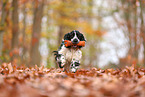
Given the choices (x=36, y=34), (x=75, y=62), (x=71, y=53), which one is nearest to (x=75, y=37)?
(x=71, y=53)

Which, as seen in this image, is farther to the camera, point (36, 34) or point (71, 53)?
point (36, 34)

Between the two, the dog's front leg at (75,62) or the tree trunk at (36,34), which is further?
the tree trunk at (36,34)

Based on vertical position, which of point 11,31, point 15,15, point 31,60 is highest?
point 15,15

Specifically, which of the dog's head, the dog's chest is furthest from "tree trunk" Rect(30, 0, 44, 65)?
the dog's head

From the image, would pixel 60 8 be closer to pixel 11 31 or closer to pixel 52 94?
pixel 11 31

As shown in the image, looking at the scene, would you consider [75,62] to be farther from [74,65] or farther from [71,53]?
[71,53]

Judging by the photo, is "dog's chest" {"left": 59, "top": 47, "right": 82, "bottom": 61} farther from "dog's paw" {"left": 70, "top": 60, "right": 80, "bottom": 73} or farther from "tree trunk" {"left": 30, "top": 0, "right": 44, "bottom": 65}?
"tree trunk" {"left": 30, "top": 0, "right": 44, "bottom": 65}

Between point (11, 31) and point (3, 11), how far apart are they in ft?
12.8

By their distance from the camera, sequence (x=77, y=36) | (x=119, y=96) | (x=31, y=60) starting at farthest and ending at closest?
(x=31, y=60) → (x=77, y=36) → (x=119, y=96)

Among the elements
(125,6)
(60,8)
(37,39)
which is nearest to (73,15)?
(60,8)

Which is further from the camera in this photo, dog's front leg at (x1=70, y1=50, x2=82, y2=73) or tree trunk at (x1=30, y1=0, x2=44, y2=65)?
tree trunk at (x1=30, y1=0, x2=44, y2=65)

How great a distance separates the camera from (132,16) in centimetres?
1752

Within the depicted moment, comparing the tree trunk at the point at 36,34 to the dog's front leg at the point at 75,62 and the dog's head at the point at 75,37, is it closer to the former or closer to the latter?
the dog's front leg at the point at 75,62

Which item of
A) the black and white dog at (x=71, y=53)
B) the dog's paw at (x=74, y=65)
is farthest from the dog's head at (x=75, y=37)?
the dog's paw at (x=74, y=65)
